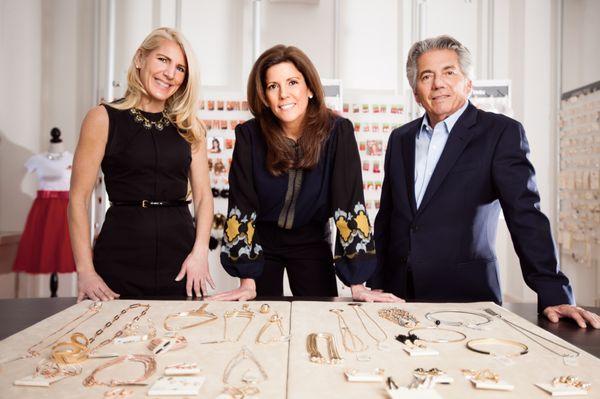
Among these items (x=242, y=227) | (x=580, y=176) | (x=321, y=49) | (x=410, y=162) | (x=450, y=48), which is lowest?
(x=242, y=227)

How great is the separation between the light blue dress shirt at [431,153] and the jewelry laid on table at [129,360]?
116 centimetres

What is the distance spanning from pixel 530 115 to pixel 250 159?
4212mm

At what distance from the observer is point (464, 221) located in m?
1.74

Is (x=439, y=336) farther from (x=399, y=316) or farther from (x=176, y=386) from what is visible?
(x=176, y=386)

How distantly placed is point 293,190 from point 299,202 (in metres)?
0.05

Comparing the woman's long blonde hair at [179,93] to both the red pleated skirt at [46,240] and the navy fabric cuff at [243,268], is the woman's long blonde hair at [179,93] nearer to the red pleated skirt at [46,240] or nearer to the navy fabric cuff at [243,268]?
the navy fabric cuff at [243,268]

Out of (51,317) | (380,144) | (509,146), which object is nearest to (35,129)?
(380,144)

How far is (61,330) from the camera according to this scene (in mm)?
1119

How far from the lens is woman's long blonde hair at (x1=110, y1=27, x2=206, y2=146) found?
185cm

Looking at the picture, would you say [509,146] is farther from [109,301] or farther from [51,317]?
[51,317]

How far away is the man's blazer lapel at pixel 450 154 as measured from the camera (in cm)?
174

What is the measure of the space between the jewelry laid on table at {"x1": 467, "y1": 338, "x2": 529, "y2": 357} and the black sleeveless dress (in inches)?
40.7

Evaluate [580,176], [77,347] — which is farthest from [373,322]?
[580,176]

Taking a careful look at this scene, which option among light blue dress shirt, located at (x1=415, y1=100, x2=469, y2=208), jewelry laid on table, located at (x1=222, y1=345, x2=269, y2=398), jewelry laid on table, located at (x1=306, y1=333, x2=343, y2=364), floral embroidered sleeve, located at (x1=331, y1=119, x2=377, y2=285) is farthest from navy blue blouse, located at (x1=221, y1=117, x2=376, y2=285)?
jewelry laid on table, located at (x1=222, y1=345, x2=269, y2=398)
